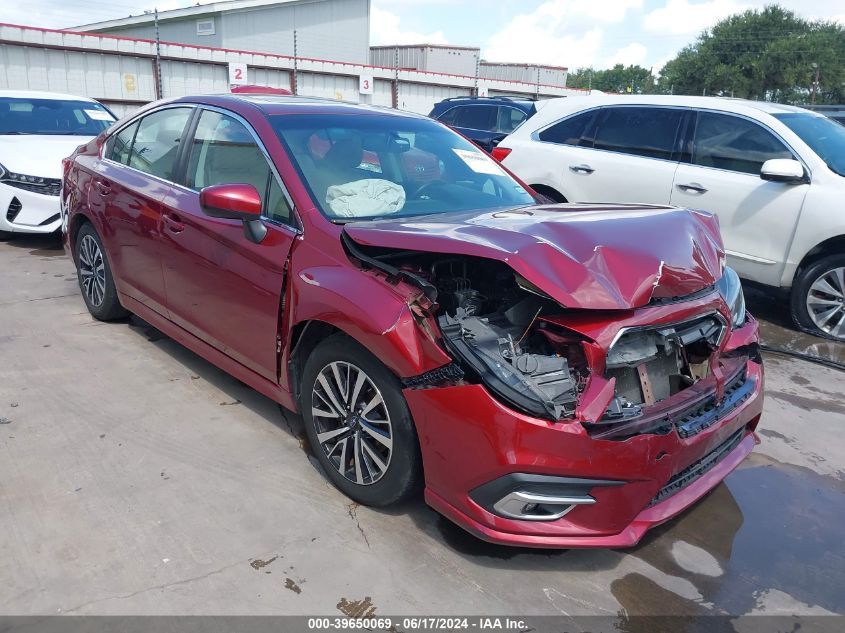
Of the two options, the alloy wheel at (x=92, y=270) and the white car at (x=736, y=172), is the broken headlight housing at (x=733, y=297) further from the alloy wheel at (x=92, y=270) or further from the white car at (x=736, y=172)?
the alloy wheel at (x=92, y=270)

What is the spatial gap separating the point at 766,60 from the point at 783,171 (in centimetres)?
4597

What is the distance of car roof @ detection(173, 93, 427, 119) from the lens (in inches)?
147

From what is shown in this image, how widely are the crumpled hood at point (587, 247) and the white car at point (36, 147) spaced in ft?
19.3

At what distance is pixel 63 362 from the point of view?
4.51 meters

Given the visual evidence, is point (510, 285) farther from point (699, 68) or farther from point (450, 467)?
point (699, 68)

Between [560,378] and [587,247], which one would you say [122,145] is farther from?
[560,378]

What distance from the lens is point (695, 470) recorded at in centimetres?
273

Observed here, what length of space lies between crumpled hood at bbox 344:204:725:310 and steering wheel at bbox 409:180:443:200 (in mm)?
452

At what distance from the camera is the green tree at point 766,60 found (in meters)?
43.0

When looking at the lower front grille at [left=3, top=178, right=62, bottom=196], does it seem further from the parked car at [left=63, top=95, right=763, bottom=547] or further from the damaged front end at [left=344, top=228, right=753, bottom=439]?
the damaged front end at [left=344, top=228, right=753, bottom=439]

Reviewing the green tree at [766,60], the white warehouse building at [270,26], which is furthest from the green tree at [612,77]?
the white warehouse building at [270,26]

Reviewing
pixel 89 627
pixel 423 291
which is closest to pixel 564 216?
pixel 423 291

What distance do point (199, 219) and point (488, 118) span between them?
26.0ft

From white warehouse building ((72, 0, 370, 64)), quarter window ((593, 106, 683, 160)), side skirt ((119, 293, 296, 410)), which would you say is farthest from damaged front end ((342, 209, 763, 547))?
white warehouse building ((72, 0, 370, 64))
